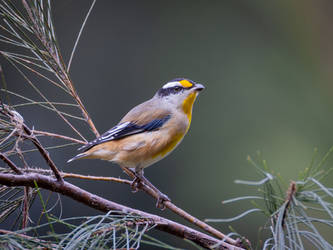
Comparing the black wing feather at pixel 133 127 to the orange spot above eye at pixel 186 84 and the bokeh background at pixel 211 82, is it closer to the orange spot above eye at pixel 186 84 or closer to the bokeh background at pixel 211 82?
the orange spot above eye at pixel 186 84

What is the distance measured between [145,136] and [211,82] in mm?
3499

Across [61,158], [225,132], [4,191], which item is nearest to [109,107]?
[61,158]

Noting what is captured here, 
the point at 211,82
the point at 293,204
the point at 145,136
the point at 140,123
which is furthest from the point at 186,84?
the point at 211,82

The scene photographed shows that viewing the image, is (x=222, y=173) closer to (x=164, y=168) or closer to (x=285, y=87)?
(x=164, y=168)

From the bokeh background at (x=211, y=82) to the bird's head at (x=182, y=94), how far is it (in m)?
2.10

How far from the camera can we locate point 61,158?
5.34 meters

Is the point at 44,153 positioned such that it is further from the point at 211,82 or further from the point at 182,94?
the point at 211,82

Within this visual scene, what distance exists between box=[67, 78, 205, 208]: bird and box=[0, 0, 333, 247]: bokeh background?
214cm

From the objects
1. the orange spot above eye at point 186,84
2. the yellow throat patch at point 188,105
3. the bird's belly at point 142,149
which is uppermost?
the orange spot above eye at point 186,84

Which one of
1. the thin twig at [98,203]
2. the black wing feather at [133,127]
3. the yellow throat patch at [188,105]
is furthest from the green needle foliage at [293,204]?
the yellow throat patch at [188,105]

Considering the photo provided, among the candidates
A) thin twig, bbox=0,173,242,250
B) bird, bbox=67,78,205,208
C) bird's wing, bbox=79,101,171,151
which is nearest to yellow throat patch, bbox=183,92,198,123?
bird, bbox=67,78,205,208

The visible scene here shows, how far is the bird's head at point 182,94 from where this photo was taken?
12.0 feet

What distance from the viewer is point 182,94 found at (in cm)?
372

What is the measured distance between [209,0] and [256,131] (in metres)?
3.04
